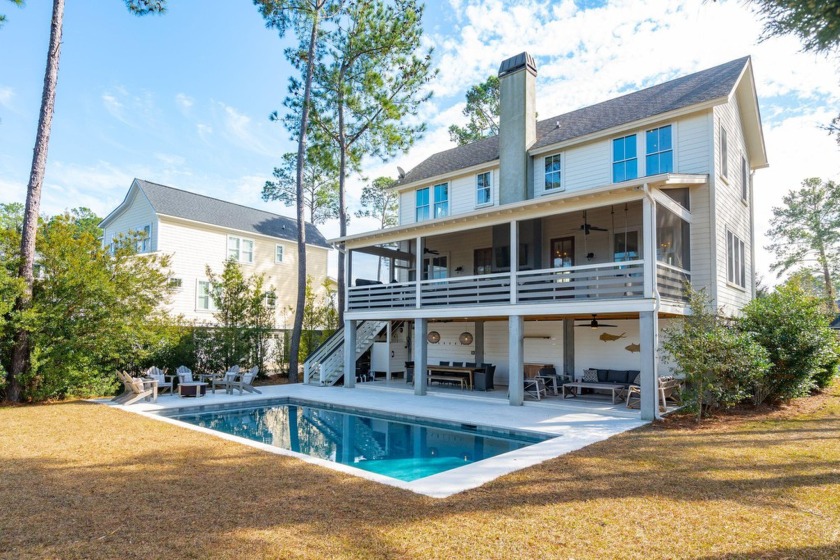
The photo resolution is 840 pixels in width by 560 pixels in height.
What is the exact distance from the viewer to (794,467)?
6.98 meters

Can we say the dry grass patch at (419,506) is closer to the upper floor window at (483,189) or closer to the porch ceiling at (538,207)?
the porch ceiling at (538,207)

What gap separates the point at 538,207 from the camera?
1286cm

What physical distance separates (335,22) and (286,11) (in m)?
2.13

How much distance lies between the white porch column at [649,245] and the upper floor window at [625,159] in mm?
4486

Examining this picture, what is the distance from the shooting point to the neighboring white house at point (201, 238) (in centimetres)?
2295

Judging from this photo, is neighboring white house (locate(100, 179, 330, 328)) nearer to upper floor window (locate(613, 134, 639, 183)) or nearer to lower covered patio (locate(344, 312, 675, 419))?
lower covered patio (locate(344, 312, 675, 419))

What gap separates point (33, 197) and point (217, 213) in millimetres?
12529

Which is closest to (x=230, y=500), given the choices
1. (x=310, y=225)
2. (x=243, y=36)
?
(x=243, y=36)

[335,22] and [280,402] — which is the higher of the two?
[335,22]

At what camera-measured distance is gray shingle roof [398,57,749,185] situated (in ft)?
48.0

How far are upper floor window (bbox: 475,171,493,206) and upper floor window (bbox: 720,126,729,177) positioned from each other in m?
7.28

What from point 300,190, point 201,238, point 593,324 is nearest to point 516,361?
point 593,324

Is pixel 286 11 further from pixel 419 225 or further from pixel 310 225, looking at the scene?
pixel 310 225

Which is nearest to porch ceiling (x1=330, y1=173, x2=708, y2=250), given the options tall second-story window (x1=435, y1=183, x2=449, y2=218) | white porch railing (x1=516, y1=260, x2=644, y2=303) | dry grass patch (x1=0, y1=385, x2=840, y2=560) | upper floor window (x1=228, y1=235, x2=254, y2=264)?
white porch railing (x1=516, y1=260, x2=644, y2=303)
